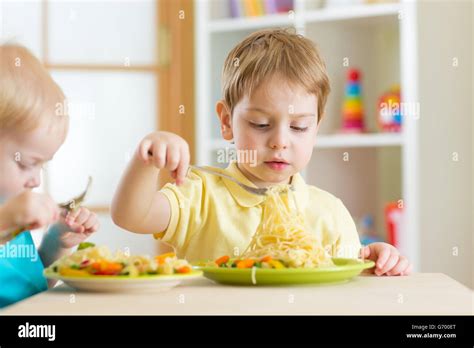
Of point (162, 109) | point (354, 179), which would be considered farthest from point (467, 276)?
point (162, 109)

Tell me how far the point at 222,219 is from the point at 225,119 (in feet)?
0.85

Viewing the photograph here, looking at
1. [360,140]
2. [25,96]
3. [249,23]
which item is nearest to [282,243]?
[25,96]

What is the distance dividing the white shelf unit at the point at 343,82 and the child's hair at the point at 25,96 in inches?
76.6

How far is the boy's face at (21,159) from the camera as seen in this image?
129cm

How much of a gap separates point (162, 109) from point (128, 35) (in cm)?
41

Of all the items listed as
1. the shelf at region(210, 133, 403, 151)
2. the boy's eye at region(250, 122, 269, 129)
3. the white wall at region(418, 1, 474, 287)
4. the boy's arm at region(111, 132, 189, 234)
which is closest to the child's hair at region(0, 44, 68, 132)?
the boy's arm at region(111, 132, 189, 234)

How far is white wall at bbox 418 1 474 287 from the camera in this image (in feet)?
10.1

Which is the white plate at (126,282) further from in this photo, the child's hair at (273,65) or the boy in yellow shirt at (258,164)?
the child's hair at (273,65)

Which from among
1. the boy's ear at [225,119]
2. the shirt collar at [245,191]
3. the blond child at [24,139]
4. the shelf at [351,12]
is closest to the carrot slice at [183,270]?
the blond child at [24,139]

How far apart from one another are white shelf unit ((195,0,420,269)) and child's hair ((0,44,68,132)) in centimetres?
195

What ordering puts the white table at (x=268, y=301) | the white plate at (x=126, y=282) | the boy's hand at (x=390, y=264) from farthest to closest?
the boy's hand at (x=390, y=264), the white plate at (x=126, y=282), the white table at (x=268, y=301)

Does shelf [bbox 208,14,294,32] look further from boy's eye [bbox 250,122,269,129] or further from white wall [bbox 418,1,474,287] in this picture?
boy's eye [bbox 250,122,269,129]

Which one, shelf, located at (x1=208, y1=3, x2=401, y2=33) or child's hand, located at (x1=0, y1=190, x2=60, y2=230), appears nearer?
child's hand, located at (x1=0, y1=190, x2=60, y2=230)
